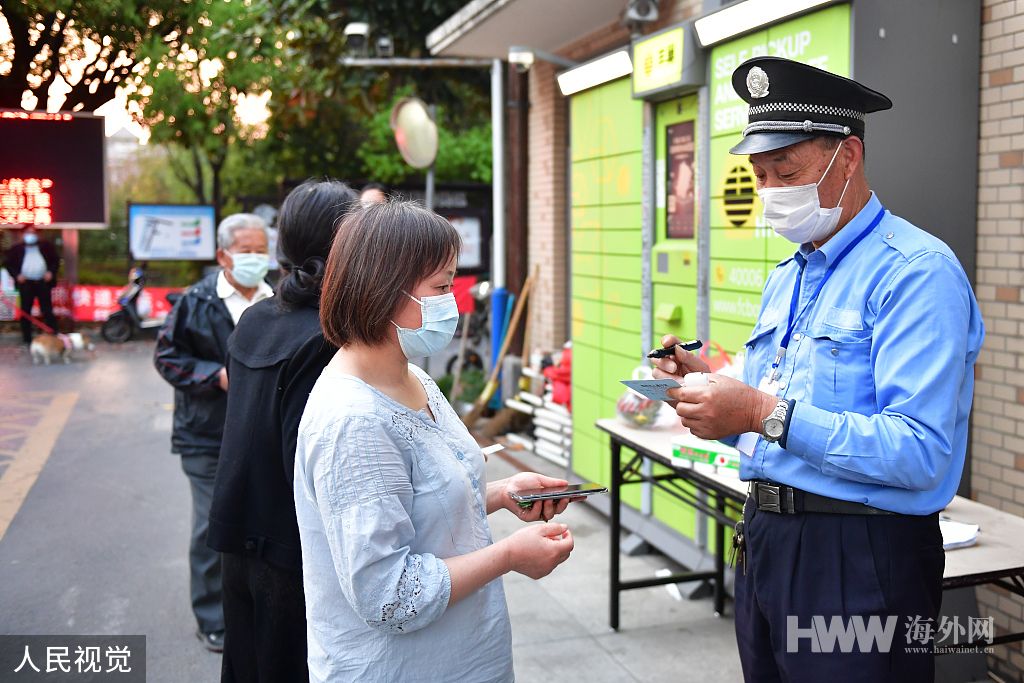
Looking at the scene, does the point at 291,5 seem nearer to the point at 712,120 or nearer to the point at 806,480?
the point at 712,120

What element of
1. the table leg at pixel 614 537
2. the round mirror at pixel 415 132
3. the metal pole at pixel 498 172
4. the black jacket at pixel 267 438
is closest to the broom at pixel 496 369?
the metal pole at pixel 498 172

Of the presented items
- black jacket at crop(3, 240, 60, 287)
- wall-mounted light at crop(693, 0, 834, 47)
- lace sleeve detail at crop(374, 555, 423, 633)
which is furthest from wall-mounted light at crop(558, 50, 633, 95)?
lace sleeve detail at crop(374, 555, 423, 633)

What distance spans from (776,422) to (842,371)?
0.88ft

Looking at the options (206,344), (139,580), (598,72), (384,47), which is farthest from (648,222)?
(384,47)

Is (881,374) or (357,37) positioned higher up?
(357,37)

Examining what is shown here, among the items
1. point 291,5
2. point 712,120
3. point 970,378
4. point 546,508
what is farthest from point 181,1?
point 291,5

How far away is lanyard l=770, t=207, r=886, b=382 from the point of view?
2256 millimetres

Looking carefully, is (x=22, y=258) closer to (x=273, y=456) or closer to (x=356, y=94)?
(x=273, y=456)

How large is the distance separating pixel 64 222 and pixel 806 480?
2.20 m

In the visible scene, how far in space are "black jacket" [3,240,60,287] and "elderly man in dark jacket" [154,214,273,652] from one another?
4.28ft

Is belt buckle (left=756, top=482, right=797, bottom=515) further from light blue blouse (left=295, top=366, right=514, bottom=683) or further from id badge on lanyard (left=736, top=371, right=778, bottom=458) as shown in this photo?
light blue blouse (left=295, top=366, right=514, bottom=683)

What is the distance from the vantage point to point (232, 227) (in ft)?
Result: 13.9

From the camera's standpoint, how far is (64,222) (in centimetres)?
274

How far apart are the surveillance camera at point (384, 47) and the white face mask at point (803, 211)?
9185mm
